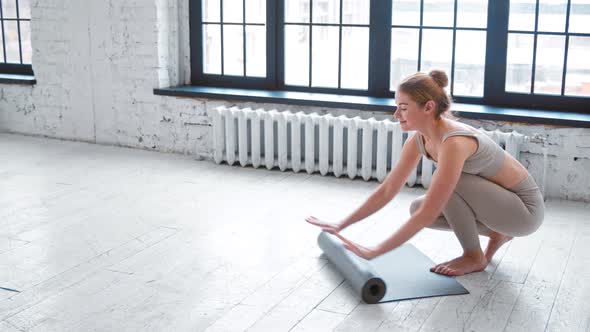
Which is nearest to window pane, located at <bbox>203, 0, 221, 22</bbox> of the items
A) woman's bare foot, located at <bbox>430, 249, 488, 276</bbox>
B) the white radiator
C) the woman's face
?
the white radiator

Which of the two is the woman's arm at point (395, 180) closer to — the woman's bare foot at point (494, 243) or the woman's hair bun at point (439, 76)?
the woman's hair bun at point (439, 76)

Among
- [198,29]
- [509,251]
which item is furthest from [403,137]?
[198,29]

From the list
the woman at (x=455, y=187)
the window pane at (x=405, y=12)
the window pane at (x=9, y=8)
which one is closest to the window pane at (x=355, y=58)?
the window pane at (x=405, y=12)

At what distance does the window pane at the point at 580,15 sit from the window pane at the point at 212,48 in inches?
108

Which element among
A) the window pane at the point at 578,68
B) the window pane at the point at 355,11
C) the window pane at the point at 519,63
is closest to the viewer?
the window pane at the point at 578,68

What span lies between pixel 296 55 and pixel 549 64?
6.33 ft

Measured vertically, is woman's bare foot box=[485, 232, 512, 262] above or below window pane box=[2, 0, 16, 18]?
below

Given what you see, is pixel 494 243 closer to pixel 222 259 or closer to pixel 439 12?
pixel 222 259

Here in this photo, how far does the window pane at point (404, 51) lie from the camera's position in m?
5.72

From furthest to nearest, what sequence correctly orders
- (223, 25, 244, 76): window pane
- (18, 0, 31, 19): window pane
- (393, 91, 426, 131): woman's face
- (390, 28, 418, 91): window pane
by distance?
1. (18, 0, 31, 19): window pane
2. (223, 25, 244, 76): window pane
3. (390, 28, 418, 91): window pane
4. (393, 91, 426, 131): woman's face

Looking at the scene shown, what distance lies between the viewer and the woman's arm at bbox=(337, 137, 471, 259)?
331 centimetres

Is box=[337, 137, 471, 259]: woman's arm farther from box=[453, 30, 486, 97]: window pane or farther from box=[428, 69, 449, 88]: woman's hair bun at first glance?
box=[453, 30, 486, 97]: window pane

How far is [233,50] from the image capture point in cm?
638

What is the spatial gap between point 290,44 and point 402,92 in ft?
9.36
